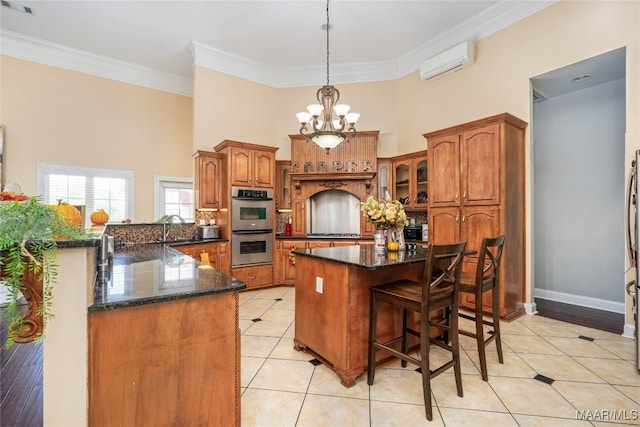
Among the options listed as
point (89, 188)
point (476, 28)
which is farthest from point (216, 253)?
point (476, 28)

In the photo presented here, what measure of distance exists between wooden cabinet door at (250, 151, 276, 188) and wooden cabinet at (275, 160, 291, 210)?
0.38 metres

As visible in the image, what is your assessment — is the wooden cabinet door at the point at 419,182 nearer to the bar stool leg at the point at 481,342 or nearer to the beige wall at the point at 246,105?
the beige wall at the point at 246,105

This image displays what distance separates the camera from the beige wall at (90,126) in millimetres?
4559

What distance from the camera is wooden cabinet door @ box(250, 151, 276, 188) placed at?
4875 millimetres

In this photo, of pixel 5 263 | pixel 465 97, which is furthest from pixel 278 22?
pixel 5 263

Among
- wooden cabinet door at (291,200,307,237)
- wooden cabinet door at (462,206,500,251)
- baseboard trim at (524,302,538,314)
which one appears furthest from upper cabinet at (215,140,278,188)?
baseboard trim at (524,302,538,314)

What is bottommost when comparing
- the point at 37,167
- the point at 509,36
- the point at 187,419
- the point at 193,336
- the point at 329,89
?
the point at 187,419

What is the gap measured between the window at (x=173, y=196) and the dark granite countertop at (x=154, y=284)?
3.95 m

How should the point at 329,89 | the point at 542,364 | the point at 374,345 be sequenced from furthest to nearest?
the point at 329,89 < the point at 542,364 < the point at 374,345

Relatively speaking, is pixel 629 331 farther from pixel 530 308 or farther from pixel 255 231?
pixel 255 231

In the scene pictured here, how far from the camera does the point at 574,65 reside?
3.36 m

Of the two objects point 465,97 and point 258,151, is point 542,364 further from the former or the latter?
point 258,151

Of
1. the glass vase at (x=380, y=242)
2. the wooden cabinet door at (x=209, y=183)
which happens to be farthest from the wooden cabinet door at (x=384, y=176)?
the wooden cabinet door at (x=209, y=183)

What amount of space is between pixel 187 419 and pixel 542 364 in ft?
8.91
